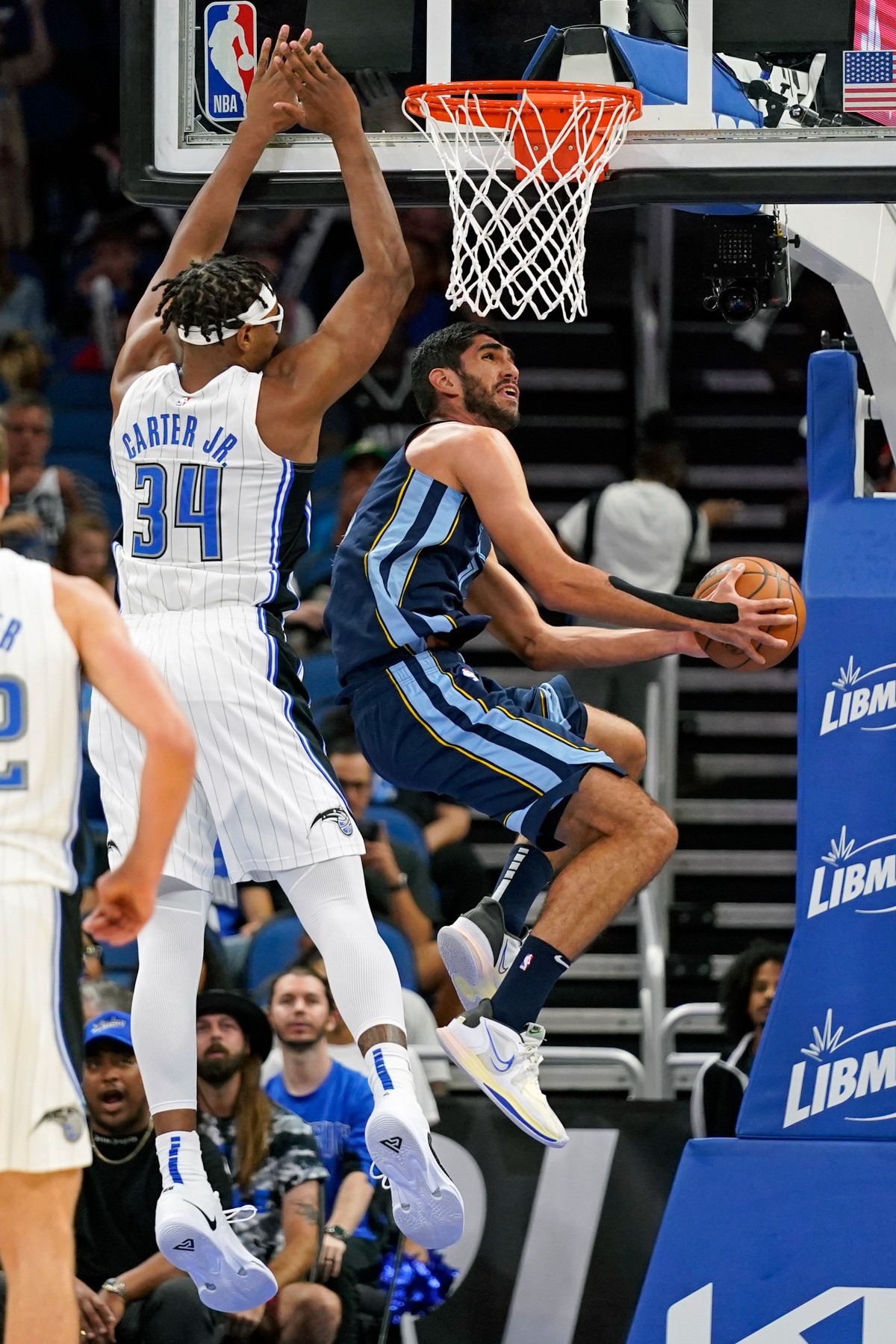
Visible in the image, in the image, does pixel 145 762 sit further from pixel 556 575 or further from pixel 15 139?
pixel 15 139

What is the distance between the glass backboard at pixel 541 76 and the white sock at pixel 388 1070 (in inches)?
100

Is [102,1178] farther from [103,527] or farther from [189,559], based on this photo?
[103,527]

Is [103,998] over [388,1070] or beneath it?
beneath

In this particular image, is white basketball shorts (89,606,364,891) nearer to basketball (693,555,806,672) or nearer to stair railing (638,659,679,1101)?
basketball (693,555,806,672)

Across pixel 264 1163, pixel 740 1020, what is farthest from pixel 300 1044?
pixel 740 1020

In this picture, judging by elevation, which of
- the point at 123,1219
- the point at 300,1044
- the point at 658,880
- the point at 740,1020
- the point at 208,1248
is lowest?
the point at 123,1219

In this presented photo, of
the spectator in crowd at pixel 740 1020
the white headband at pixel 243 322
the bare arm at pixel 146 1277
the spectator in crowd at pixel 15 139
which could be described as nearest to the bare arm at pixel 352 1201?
the bare arm at pixel 146 1277

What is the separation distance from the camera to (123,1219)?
7598 millimetres

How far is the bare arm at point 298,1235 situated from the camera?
7.51 meters

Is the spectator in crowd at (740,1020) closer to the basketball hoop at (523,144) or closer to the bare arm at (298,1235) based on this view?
the bare arm at (298,1235)

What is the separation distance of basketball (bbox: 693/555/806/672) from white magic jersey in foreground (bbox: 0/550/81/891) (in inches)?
92.4

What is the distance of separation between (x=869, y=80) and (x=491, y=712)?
2.30 meters

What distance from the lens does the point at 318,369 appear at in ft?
18.7

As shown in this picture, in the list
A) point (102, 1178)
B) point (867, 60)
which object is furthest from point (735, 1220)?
point (867, 60)
